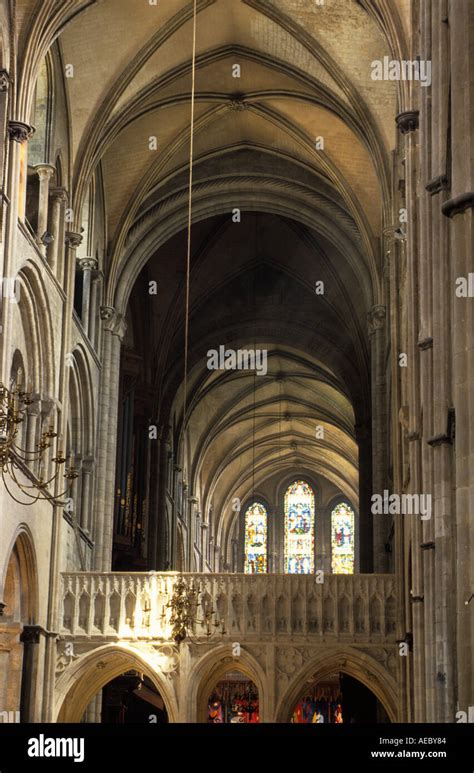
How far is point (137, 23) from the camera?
25641 mm

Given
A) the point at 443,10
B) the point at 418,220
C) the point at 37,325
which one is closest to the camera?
the point at 443,10

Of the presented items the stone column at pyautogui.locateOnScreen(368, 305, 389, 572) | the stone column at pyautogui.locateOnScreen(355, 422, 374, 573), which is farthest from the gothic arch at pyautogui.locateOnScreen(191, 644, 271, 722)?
the stone column at pyautogui.locateOnScreen(355, 422, 374, 573)

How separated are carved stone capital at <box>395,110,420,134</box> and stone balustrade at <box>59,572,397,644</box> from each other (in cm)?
952

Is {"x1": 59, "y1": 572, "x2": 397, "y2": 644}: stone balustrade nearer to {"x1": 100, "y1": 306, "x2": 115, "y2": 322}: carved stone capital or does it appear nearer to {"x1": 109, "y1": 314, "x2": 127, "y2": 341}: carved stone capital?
{"x1": 109, "y1": 314, "x2": 127, "y2": 341}: carved stone capital

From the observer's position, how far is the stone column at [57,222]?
82.2ft

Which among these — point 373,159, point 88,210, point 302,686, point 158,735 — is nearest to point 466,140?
point 158,735

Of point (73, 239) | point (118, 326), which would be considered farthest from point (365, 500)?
point (73, 239)

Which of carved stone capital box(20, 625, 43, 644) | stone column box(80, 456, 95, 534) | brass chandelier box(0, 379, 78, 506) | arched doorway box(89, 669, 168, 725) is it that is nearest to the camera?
brass chandelier box(0, 379, 78, 506)

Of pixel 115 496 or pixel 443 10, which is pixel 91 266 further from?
pixel 443 10

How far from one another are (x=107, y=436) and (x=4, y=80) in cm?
984

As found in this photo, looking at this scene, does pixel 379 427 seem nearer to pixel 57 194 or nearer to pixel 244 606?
pixel 244 606

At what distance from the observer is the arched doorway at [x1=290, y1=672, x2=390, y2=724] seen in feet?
105

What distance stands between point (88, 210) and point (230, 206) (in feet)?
15.1

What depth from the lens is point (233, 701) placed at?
42.9 m
